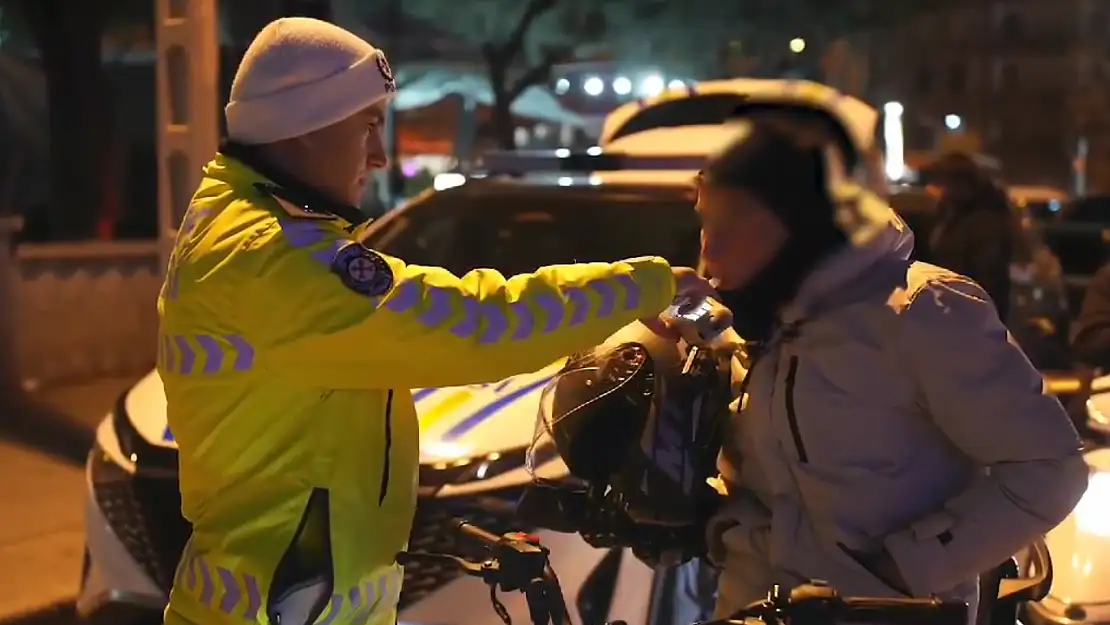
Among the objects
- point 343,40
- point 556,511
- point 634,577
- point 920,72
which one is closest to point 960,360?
point 556,511

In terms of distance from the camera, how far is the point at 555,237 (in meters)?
5.50

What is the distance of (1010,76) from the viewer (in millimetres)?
45062

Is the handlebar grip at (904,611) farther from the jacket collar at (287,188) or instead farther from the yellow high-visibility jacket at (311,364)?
the jacket collar at (287,188)

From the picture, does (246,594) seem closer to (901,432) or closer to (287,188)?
(287,188)

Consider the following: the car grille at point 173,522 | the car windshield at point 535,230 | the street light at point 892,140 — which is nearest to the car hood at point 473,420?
the car grille at point 173,522

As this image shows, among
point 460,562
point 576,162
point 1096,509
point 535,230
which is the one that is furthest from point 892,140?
point 460,562

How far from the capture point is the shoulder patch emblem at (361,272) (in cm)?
199

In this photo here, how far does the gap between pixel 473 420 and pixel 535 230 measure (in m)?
1.72

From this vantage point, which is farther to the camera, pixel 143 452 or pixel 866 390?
pixel 143 452

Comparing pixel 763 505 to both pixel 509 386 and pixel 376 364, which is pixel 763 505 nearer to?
pixel 376 364

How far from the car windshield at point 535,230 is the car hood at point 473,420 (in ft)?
3.84

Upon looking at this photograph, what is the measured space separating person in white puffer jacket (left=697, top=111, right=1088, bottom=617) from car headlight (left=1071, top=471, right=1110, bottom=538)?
1465mm

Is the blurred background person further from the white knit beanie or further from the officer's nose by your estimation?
the white knit beanie

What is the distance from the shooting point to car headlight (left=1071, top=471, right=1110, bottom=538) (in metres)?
3.63
